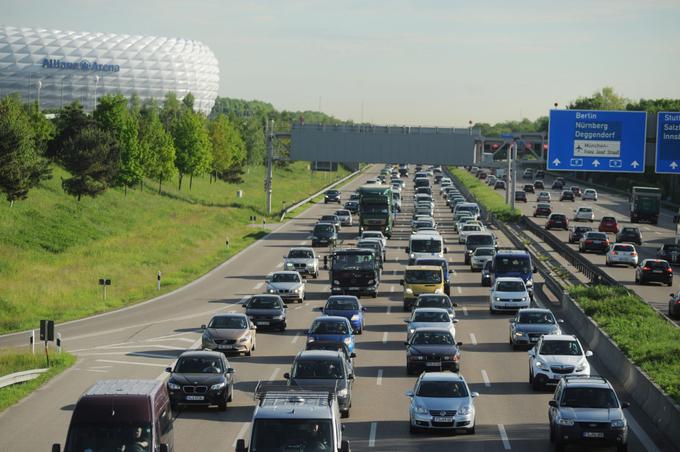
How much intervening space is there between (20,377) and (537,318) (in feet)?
55.1

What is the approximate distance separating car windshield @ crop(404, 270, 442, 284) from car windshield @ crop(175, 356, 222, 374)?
22.1 metres

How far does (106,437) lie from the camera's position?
18.6m

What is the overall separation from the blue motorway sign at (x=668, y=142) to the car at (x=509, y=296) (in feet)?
23.9

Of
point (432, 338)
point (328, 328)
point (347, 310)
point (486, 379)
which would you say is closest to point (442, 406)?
point (486, 379)

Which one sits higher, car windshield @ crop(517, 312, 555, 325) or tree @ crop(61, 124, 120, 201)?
tree @ crop(61, 124, 120, 201)

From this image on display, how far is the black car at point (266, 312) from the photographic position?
4431 centimetres

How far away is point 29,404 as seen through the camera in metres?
30.4

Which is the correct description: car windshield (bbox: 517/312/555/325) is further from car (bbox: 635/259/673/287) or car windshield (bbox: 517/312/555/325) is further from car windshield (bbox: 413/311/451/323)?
car (bbox: 635/259/673/287)

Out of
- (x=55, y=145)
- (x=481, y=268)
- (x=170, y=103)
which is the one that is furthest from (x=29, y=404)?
(x=170, y=103)

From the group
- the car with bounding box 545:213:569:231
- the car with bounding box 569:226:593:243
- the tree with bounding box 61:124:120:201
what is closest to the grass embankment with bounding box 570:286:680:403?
the car with bounding box 569:226:593:243

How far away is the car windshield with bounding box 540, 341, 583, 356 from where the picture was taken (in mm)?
32250

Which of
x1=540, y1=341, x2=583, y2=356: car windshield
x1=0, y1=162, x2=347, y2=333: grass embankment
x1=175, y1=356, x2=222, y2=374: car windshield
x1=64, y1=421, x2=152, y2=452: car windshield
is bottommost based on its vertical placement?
x1=0, y1=162, x2=347, y2=333: grass embankment

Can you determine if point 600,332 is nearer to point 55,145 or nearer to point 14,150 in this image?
point 14,150

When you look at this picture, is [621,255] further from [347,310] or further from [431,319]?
[431,319]
